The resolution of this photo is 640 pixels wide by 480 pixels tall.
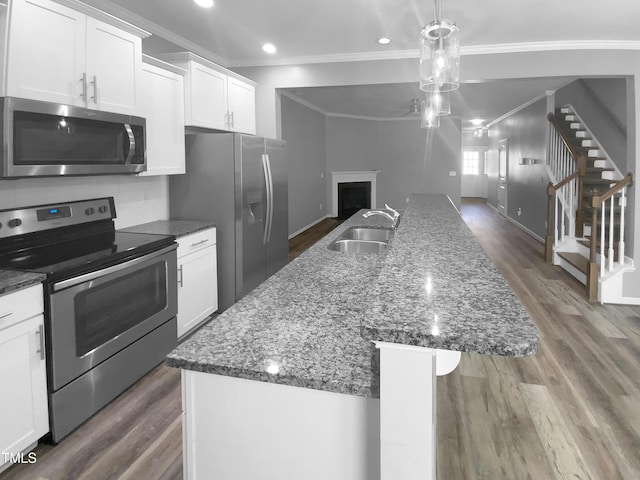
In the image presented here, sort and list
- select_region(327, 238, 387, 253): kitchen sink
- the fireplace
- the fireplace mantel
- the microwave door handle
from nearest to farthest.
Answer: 1. the microwave door handle
2. select_region(327, 238, 387, 253): kitchen sink
3. the fireplace mantel
4. the fireplace

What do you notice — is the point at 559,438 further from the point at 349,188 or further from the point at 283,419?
the point at 349,188

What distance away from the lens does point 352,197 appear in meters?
11.1

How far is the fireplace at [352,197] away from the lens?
35.8 ft

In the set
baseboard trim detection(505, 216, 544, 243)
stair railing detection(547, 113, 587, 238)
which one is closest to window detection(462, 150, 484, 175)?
baseboard trim detection(505, 216, 544, 243)

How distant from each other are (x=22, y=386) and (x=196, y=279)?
1584mm

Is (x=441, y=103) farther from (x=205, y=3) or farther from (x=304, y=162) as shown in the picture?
(x=304, y=162)

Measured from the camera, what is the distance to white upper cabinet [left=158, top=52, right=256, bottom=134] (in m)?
3.67

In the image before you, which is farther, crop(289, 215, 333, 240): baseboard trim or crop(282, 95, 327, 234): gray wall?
crop(289, 215, 333, 240): baseboard trim

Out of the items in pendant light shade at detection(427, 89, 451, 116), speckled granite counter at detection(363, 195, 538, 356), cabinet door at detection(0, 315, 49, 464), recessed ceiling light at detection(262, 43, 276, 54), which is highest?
recessed ceiling light at detection(262, 43, 276, 54)

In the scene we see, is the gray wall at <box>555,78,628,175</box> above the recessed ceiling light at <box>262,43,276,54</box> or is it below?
below

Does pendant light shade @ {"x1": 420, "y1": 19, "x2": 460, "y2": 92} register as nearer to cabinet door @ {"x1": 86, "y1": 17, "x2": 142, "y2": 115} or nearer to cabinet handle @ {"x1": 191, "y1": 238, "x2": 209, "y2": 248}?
cabinet door @ {"x1": 86, "y1": 17, "x2": 142, "y2": 115}

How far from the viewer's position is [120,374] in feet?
8.43

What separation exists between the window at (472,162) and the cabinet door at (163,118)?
47.3 feet

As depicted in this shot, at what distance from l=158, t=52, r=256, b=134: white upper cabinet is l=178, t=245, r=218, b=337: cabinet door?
1121mm
